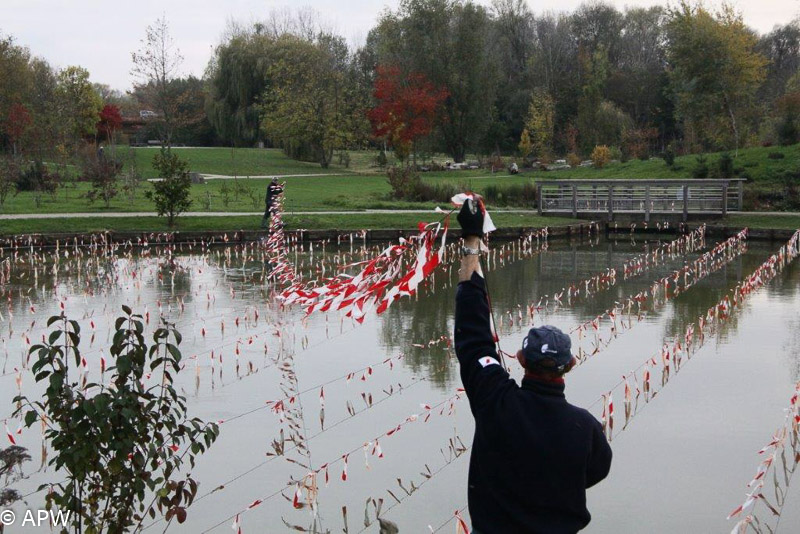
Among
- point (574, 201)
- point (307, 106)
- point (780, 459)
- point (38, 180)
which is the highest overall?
point (307, 106)

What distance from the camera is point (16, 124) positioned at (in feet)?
165

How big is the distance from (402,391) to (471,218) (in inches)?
276

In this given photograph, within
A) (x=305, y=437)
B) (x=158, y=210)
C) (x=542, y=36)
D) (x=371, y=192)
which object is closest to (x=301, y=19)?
(x=542, y=36)

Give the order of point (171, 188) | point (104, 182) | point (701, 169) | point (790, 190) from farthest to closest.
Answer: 1. point (701, 169)
2. point (790, 190)
3. point (104, 182)
4. point (171, 188)

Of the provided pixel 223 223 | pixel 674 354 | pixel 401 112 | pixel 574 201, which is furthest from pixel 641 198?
pixel 401 112

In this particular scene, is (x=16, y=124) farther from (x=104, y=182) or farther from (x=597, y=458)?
(x=597, y=458)

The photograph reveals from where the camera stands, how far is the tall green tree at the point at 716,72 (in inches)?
1954

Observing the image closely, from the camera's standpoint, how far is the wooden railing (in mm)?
33375

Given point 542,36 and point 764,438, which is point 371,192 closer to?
point 764,438

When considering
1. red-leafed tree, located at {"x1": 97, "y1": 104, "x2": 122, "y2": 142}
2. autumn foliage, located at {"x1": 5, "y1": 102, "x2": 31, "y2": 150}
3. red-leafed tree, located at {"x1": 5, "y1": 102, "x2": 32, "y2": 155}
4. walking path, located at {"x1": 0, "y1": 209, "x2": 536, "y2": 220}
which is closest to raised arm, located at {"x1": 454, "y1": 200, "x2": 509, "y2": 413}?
walking path, located at {"x1": 0, "y1": 209, "x2": 536, "y2": 220}

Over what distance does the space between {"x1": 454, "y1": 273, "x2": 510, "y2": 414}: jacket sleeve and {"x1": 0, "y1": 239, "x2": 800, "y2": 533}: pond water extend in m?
3.50

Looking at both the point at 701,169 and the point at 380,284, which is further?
the point at 701,169

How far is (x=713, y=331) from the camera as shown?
48.2ft

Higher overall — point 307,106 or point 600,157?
point 307,106
